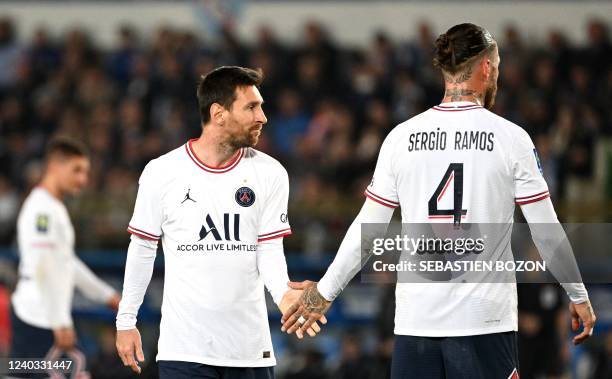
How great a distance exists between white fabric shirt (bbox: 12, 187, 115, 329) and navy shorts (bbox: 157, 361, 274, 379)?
10.6 ft

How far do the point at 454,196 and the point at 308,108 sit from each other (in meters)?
10.5

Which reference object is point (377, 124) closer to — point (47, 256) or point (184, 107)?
point (184, 107)

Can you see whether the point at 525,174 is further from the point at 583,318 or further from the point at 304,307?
the point at 304,307

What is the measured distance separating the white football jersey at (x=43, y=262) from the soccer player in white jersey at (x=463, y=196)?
4.33m

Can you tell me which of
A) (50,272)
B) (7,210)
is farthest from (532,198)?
(7,210)

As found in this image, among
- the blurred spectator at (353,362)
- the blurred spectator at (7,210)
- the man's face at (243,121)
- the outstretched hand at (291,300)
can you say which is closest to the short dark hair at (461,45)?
the man's face at (243,121)

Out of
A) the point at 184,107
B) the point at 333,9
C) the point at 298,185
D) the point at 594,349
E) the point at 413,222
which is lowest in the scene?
the point at 594,349

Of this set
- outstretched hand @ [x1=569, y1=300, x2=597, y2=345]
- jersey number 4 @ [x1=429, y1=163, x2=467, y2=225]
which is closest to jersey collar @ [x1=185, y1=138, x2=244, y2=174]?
jersey number 4 @ [x1=429, y1=163, x2=467, y2=225]

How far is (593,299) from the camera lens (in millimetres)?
12320

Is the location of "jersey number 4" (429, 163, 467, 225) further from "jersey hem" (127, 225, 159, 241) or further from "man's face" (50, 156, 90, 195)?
"man's face" (50, 156, 90, 195)

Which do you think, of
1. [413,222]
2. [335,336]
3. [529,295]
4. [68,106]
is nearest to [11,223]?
[68,106]

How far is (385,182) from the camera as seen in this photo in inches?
240

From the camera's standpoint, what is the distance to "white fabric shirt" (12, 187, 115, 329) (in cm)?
948

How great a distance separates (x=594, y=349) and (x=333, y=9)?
9.00 meters
